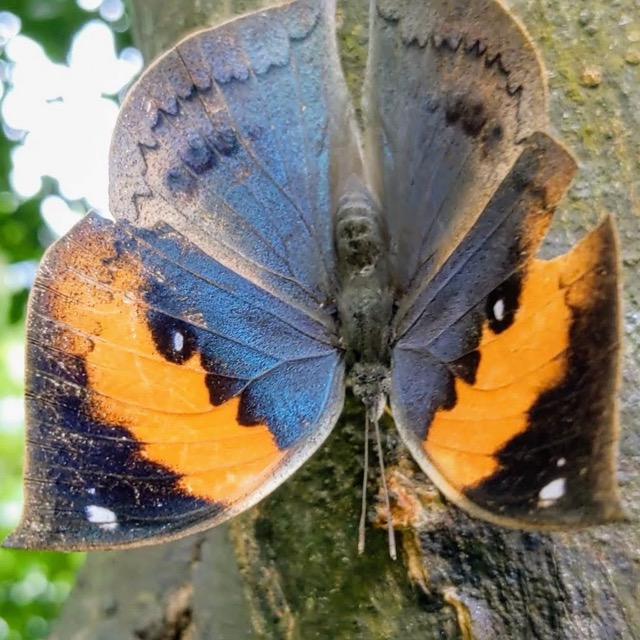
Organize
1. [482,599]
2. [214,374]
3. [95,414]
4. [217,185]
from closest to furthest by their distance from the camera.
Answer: [482,599]
[95,414]
[214,374]
[217,185]

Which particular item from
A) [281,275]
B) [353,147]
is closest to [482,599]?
[281,275]

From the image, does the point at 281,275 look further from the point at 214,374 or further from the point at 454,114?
the point at 454,114

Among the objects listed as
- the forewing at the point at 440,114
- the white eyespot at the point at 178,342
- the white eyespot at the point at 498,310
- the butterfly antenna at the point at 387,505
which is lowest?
the butterfly antenna at the point at 387,505

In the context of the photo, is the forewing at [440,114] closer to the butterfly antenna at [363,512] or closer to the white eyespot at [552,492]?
the butterfly antenna at [363,512]

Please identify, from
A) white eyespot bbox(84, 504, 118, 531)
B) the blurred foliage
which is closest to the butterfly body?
white eyespot bbox(84, 504, 118, 531)

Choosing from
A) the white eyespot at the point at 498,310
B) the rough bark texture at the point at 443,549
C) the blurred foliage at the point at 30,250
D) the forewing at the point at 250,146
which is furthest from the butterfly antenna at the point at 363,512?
the blurred foliage at the point at 30,250

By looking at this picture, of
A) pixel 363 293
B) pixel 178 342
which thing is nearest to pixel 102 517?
pixel 178 342

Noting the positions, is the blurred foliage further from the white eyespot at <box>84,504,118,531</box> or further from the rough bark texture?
the white eyespot at <box>84,504,118,531</box>
